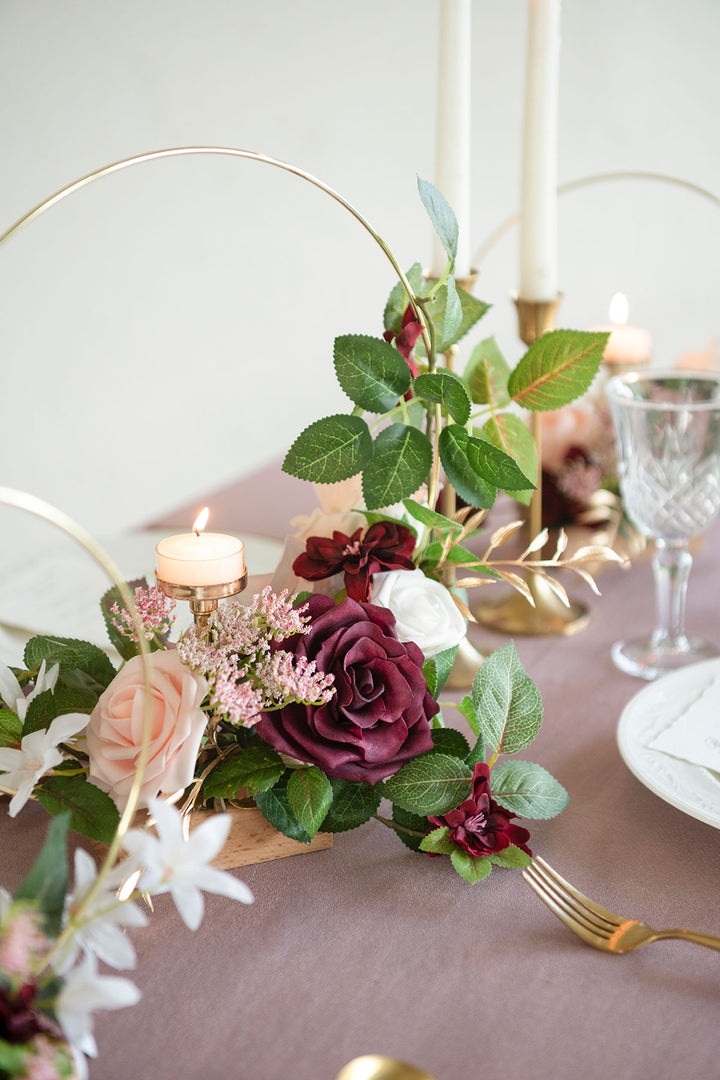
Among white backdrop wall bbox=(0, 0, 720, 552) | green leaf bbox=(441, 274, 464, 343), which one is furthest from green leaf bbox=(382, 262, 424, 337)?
white backdrop wall bbox=(0, 0, 720, 552)

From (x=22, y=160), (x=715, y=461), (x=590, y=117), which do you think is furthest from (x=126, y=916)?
(x=590, y=117)

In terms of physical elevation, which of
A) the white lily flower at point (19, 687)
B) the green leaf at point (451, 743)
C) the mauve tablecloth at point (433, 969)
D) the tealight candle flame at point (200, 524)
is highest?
the tealight candle flame at point (200, 524)

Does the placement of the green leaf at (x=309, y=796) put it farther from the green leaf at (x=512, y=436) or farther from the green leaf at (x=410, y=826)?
the green leaf at (x=512, y=436)

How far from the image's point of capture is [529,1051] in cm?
44

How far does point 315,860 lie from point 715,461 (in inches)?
19.6

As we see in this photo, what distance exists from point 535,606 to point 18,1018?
61 centimetres

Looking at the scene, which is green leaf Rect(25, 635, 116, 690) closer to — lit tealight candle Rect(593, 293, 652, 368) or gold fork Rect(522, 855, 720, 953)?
gold fork Rect(522, 855, 720, 953)

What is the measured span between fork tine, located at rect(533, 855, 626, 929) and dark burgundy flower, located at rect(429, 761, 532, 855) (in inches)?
0.5

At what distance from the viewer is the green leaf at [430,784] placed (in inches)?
21.4

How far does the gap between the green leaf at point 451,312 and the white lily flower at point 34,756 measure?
33 cm

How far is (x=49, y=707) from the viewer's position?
21.7 inches

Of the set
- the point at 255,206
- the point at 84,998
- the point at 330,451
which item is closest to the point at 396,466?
the point at 330,451

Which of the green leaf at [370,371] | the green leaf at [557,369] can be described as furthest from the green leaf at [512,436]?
the green leaf at [370,371]

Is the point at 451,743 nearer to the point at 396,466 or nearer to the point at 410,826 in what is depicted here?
the point at 410,826
